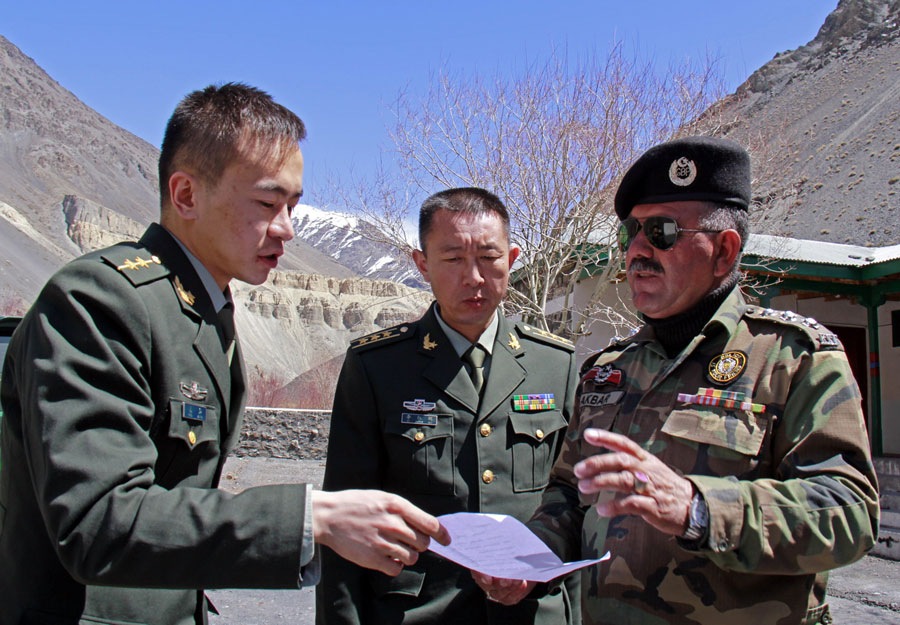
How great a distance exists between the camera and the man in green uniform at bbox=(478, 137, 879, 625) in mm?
1427

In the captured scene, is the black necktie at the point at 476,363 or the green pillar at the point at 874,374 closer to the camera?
the black necktie at the point at 476,363

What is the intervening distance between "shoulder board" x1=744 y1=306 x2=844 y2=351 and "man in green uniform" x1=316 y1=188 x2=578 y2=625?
90cm

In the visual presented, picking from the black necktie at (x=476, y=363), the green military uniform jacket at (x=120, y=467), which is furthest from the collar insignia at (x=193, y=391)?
the black necktie at (x=476, y=363)

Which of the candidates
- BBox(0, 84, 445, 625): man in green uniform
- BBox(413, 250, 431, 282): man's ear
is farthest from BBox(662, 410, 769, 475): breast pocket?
BBox(413, 250, 431, 282): man's ear

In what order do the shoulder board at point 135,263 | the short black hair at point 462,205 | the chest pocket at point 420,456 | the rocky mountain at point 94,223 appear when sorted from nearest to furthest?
the shoulder board at point 135,263, the chest pocket at point 420,456, the short black hair at point 462,205, the rocky mountain at point 94,223

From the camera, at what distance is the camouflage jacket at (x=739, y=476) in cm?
144

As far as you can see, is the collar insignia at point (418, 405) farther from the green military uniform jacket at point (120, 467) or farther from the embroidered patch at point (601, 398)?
the green military uniform jacket at point (120, 467)

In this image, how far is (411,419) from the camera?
2.43 meters

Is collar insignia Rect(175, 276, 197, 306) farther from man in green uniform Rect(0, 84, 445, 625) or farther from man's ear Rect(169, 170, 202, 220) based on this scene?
man's ear Rect(169, 170, 202, 220)

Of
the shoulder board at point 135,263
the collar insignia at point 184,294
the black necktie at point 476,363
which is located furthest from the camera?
the black necktie at point 476,363

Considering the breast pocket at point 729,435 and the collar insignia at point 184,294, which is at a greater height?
the collar insignia at point 184,294

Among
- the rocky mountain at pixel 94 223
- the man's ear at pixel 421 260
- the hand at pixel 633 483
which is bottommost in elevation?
the hand at pixel 633 483

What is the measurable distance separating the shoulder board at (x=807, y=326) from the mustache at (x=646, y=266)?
25cm

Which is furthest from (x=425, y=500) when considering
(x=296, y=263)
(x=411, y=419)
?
(x=296, y=263)
